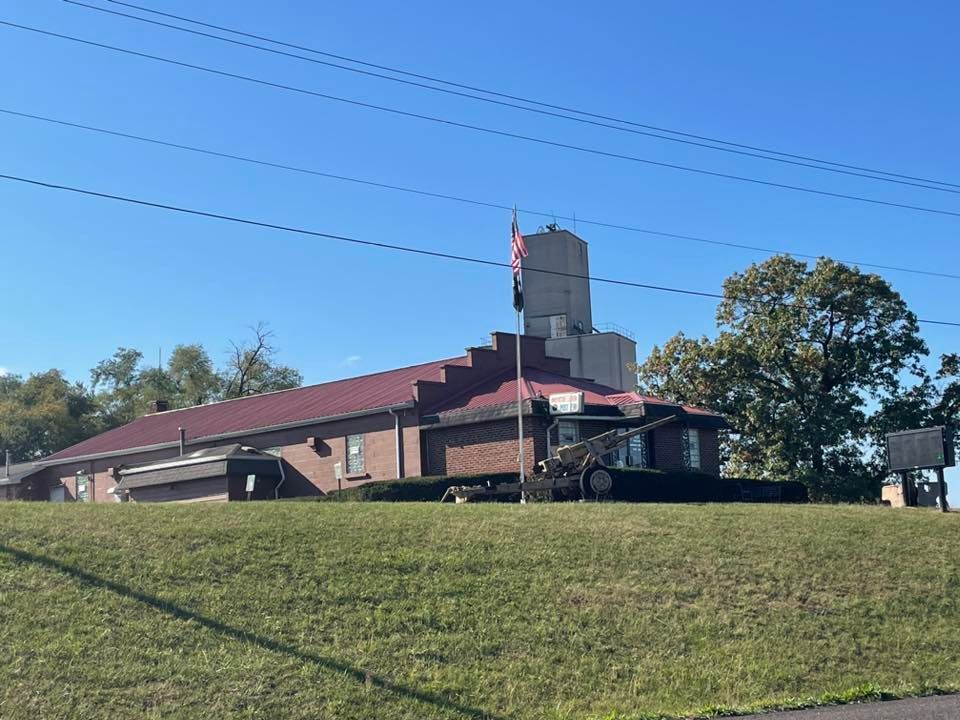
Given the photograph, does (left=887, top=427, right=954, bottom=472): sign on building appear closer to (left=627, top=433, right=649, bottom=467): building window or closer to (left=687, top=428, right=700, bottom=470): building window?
(left=627, top=433, right=649, bottom=467): building window

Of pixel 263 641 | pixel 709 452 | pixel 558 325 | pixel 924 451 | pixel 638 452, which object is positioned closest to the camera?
pixel 263 641

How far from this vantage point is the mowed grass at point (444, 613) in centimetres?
1238

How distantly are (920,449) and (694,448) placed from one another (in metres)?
11.4

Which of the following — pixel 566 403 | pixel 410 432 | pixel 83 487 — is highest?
pixel 566 403

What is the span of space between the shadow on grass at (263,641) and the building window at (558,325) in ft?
178

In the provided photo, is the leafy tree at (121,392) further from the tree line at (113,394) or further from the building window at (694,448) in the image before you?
the building window at (694,448)

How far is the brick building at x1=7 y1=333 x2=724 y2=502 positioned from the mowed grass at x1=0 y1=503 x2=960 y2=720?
12766 millimetres

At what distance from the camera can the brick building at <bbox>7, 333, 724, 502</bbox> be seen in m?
33.8

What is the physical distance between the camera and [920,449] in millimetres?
26406

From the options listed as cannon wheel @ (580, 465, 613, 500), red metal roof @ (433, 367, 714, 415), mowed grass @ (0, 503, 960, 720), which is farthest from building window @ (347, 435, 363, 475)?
mowed grass @ (0, 503, 960, 720)

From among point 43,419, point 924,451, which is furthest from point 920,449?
point 43,419

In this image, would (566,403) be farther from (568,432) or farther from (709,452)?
(709,452)

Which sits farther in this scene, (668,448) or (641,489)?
(668,448)

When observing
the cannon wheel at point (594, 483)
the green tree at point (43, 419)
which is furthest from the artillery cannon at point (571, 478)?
the green tree at point (43, 419)
